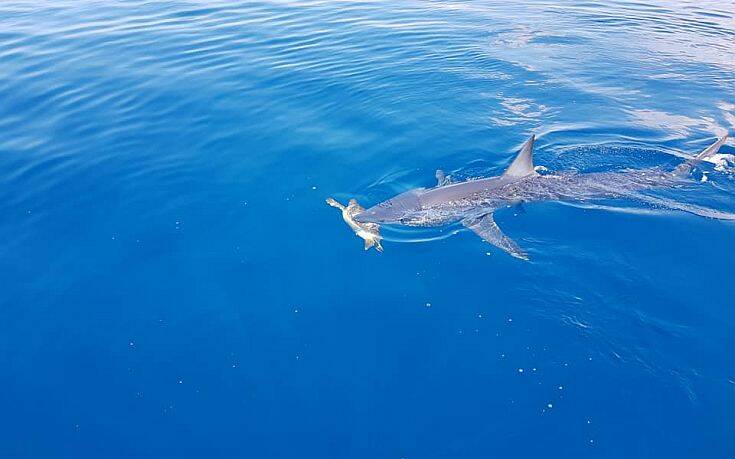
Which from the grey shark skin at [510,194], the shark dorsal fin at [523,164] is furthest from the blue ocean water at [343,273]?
the shark dorsal fin at [523,164]

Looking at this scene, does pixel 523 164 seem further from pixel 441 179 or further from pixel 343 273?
pixel 343 273

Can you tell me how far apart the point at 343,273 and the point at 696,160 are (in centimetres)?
1022

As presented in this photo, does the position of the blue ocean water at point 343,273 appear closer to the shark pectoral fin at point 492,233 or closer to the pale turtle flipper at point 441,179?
the shark pectoral fin at point 492,233

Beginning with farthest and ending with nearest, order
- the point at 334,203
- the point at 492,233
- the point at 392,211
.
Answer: the point at 334,203, the point at 392,211, the point at 492,233

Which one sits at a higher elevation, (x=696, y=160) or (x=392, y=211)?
(x=392, y=211)

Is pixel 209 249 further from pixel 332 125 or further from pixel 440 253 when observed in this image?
pixel 332 125

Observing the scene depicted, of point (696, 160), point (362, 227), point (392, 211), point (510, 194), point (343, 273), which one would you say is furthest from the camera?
point (696, 160)

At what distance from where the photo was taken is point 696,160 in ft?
43.3

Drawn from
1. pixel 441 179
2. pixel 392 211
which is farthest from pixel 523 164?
pixel 392 211

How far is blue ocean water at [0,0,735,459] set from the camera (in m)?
7.86

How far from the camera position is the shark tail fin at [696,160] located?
12992 millimetres

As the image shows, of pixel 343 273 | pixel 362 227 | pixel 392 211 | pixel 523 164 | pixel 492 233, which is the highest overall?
pixel 523 164

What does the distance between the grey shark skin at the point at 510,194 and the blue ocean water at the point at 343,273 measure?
433 millimetres

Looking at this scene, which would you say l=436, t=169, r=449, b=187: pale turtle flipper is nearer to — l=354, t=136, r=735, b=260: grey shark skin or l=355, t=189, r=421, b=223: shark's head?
l=354, t=136, r=735, b=260: grey shark skin
